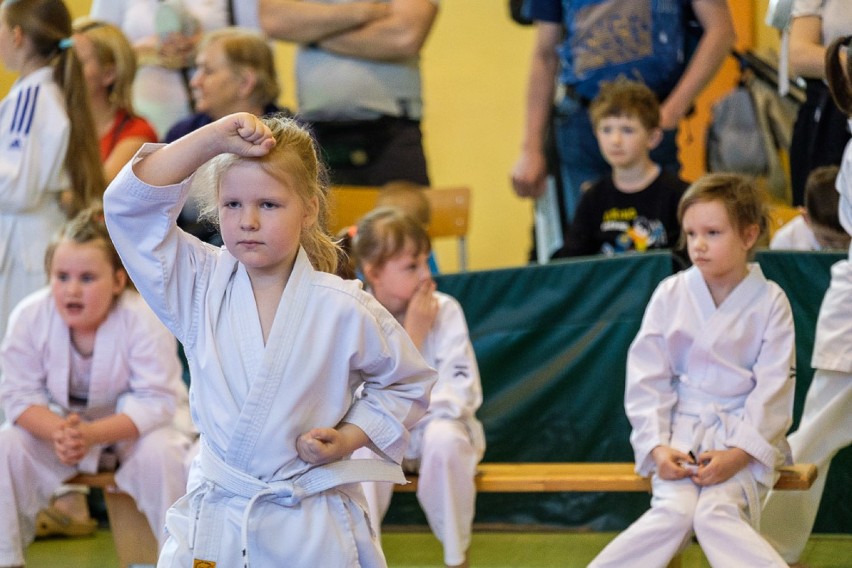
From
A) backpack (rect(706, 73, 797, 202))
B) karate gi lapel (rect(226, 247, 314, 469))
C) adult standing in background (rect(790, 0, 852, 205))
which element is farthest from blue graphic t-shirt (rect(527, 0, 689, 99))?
karate gi lapel (rect(226, 247, 314, 469))

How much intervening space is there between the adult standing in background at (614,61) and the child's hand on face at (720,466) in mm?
1905

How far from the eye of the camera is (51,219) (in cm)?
457

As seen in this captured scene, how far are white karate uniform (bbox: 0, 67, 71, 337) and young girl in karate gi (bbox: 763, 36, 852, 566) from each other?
106 inches

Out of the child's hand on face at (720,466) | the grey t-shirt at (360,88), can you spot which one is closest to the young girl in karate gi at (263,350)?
the child's hand on face at (720,466)

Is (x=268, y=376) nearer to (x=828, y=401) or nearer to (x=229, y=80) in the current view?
(x=828, y=401)

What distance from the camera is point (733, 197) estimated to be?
11.8 ft

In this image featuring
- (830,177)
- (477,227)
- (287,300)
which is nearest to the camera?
(287,300)

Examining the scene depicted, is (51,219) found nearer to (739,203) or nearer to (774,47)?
(739,203)

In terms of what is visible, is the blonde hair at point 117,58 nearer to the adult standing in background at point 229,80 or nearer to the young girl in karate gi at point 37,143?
the adult standing in background at point 229,80

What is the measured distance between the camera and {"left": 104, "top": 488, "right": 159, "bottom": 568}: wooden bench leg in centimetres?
395

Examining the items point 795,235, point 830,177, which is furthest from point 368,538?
point 795,235

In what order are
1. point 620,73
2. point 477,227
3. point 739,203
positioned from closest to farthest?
point 739,203, point 620,73, point 477,227

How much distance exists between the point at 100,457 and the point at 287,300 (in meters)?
1.69

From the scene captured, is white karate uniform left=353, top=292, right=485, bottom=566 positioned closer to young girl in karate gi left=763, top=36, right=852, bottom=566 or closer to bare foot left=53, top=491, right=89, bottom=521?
young girl in karate gi left=763, top=36, right=852, bottom=566
